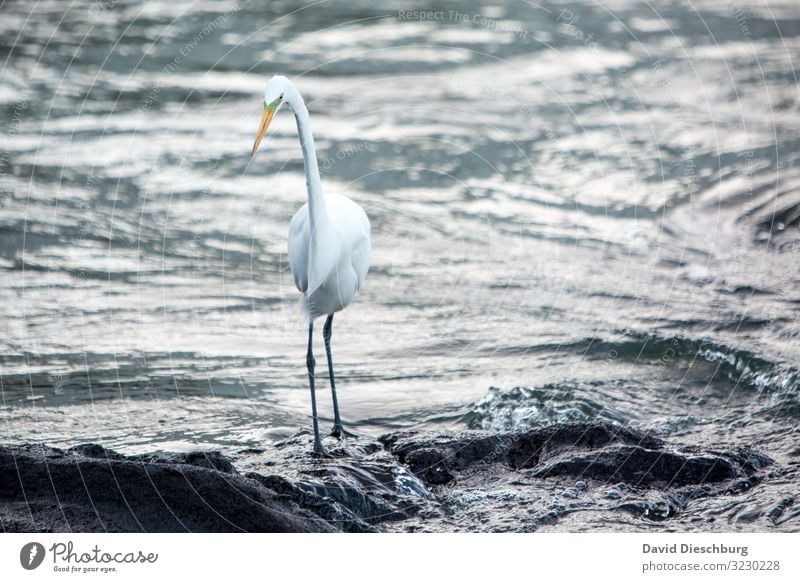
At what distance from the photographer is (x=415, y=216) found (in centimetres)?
716

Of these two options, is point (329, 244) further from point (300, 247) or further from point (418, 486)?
point (418, 486)

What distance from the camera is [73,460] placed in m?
3.48

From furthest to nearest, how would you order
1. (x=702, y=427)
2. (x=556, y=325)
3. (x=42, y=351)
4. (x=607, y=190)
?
(x=607, y=190) < (x=556, y=325) < (x=42, y=351) < (x=702, y=427)

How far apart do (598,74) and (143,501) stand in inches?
271

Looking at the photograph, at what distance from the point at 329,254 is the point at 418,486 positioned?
1090 mm

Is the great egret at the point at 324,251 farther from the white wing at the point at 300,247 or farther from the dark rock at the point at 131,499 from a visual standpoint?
the dark rock at the point at 131,499

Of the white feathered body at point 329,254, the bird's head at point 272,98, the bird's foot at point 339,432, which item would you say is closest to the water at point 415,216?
the bird's foot at point 339,432

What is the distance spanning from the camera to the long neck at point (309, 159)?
3867 mm

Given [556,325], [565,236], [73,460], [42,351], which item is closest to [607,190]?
[565,236]

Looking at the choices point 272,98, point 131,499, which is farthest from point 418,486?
point 272,98

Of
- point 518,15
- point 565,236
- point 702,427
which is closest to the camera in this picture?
point 702,427

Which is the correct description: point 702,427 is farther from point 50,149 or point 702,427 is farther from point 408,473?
point 50,149

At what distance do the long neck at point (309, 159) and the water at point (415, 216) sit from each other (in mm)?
1055

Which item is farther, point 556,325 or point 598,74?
point 598,74
